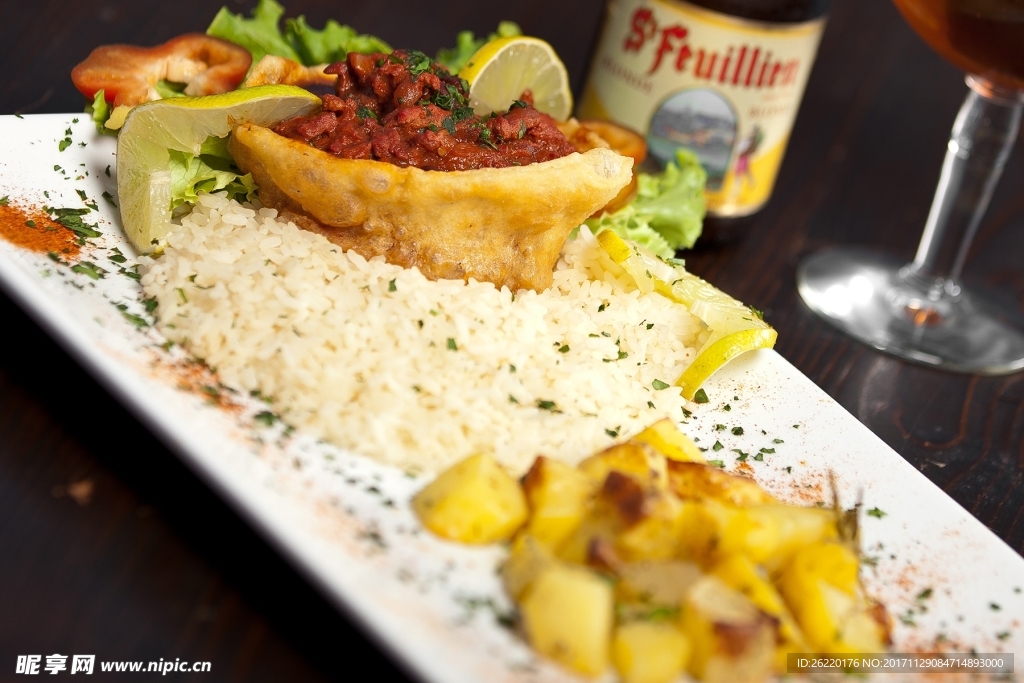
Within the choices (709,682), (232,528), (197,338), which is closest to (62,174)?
(197,338)

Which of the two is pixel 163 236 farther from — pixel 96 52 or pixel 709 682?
pixel 709 682

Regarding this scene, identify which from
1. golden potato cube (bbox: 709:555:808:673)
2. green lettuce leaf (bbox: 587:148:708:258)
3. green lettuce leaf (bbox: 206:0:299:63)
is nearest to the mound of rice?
golden potato cube (bbox: 709:555:808:673)

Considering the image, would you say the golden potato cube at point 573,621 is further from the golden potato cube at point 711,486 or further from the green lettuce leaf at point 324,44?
the green lettuce leaf at point 324,44

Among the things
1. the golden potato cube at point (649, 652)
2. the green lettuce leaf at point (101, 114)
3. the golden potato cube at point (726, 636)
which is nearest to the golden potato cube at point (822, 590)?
the golden potato cube at point (726, 636)

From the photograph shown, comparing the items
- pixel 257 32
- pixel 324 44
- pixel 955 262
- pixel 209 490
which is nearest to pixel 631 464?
pixel 209 490

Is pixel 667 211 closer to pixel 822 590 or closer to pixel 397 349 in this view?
pixel 397 349

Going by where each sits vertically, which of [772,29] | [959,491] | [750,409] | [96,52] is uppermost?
[772,29]
